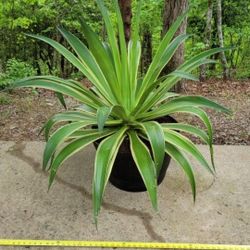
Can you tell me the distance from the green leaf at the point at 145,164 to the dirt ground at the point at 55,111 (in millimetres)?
937

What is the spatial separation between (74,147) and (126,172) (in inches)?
13.0

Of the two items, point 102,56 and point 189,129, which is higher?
point 102,56

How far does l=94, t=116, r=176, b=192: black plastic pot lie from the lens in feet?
5.90

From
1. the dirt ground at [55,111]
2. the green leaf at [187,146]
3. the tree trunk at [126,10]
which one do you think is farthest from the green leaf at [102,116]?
the dirt ground at [55,111]

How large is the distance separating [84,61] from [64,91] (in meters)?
0.22

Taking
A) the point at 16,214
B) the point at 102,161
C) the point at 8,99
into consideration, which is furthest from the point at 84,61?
the point at 8,99

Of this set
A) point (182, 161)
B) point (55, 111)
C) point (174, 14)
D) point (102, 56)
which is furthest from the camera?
point (55, 111)

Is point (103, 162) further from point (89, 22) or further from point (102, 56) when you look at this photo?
point (89, 22)

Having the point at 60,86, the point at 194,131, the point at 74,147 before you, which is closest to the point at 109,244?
the point at 74,147

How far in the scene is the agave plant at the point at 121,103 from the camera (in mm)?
1654

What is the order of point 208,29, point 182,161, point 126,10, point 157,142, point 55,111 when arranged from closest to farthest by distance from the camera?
1. point 157,142
2. point 182,161
3. point 126,10
4. point 55,111
5. point 208,29

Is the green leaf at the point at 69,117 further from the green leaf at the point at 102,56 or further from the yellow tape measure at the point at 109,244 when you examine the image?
the yellow tape measure at the point at 109,244

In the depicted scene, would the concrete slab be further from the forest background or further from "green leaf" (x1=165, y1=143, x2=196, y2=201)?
the forest background

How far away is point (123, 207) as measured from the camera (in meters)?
1.83
